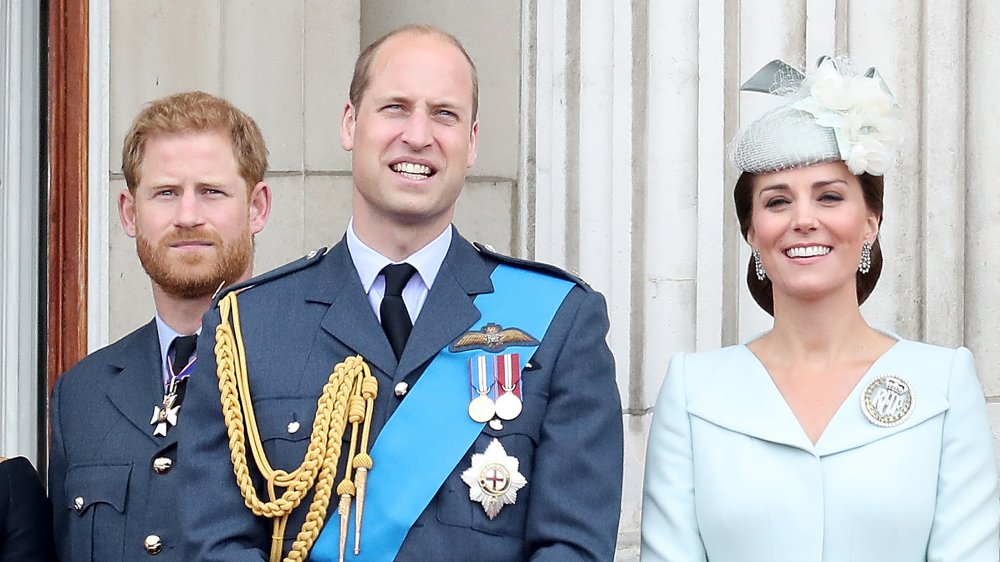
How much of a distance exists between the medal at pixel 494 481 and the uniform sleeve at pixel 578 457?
0.12 ft

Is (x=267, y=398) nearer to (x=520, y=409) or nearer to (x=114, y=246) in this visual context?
(x=520, y=409)

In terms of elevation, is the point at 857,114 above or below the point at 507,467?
above

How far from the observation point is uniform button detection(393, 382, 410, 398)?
2.68m

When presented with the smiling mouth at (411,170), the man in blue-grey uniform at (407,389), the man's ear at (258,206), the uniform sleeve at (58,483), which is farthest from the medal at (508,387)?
the uniform sleeve at (58,483)

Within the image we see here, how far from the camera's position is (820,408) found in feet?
9.46

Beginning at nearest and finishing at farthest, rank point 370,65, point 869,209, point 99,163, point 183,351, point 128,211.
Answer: point 370,65
point 869,209
point 183,351
point 128,211
point 99,163

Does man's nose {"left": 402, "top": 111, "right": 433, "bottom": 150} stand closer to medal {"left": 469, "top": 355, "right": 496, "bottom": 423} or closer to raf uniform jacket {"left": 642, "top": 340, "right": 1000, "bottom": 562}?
medal {"left": 469, "top": 355, "right": 496, "bottom": 423}

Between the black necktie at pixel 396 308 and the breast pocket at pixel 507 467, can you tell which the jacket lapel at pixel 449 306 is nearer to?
the black necktie at pixel 396 308

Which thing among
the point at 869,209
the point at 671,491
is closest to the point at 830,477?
the point at 671,491

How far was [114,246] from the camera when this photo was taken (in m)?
4.26

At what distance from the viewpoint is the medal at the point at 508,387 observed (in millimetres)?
2668

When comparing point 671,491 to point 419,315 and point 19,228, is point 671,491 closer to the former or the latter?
point 419,315

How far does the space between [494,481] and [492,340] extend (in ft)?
0.85

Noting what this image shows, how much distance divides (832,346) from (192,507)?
1.20 m
